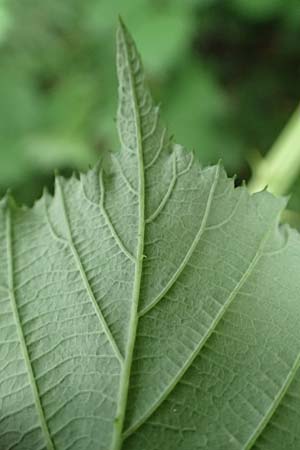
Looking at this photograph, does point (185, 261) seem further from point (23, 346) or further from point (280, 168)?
point (280, 168)

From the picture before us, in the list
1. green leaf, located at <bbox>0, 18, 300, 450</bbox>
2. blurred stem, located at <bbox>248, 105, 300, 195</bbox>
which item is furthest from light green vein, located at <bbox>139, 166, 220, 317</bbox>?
blurred stem, located at <bbox>248, 105, 300, 195</bbox>

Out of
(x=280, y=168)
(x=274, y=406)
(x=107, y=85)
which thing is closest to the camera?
(x=274, y=406)

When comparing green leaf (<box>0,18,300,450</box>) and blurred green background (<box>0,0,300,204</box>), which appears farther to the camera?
blurred green background (<box>0,0,300,204</box>)

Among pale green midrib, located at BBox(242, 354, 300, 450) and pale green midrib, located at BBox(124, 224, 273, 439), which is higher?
pale green midrib, located at BBox(124, 224, 273, 439)

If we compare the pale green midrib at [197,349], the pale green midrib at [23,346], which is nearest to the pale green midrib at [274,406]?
the pale green midrib at [197,349]

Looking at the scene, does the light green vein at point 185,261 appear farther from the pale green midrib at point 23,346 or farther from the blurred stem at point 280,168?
the blurred stem at point 280,168

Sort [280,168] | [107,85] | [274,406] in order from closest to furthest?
[274,406] → [280,168] → [107,85]

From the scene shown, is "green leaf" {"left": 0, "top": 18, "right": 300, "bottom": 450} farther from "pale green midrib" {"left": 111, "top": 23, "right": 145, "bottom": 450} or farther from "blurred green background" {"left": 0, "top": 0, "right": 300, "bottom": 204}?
"blurred green background" {"left": 0, "top": 0, "right": 300, "bottom": 204}

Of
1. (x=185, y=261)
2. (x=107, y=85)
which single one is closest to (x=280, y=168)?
(x=107, y=85)

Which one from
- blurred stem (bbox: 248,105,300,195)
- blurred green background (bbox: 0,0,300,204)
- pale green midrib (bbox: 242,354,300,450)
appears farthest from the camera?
blurred green background (bbox: 0,0,300,204)
